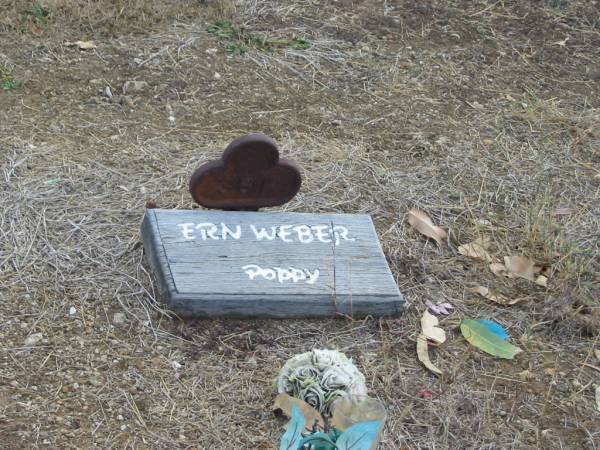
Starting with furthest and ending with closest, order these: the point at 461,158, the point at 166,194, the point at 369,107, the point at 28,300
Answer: the point at 369,107 → the point at 461,158 → the point at 166,194 → the point at 28,300

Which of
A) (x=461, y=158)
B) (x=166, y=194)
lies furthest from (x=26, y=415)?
(x=461, y=158)

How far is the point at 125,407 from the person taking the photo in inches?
104

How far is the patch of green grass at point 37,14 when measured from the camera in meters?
4.59

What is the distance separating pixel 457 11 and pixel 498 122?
124 cm

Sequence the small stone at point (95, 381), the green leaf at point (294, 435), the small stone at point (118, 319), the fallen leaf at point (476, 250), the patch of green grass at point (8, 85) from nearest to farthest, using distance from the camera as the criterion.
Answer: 1. the green leaf at point (294, 435)
2. the small stone at point (95, 381)
3. the small stone at point (118, 319)
4. the fallen leaf at point (476, 250)
5. the patch of green grass at point (8, 85)

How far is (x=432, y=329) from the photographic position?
3098 millimetres

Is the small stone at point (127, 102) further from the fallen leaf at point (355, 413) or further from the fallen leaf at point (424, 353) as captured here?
the fallen leaf at point (355, 413)

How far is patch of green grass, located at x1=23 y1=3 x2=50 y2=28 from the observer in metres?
4.59

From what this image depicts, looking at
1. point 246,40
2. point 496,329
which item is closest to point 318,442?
point 496,329

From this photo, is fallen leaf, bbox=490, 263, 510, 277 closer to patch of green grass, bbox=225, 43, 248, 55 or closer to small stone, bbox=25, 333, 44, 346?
small stone, bbox=25, 333, 44, 346

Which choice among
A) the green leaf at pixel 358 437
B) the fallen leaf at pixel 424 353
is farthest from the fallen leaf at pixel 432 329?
the green leaf at pixel 358 437

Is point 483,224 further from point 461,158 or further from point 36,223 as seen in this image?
point 36,223

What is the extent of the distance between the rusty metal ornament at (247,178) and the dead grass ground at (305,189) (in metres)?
0.32

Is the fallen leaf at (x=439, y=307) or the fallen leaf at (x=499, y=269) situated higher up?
the fallen leaf at (x=439, y=307)
